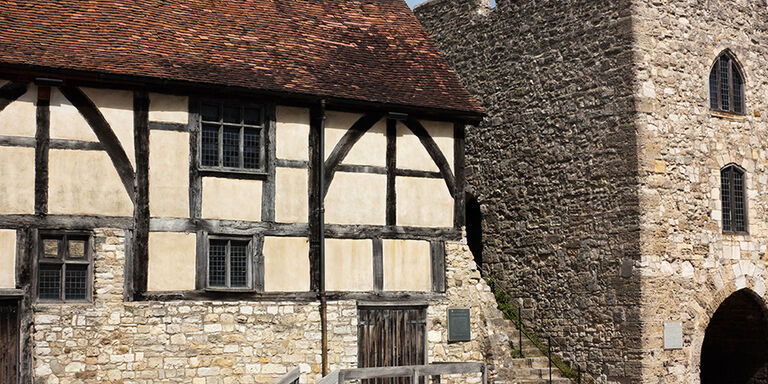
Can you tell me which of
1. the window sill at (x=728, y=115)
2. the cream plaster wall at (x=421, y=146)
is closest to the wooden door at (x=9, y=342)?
the cream plaster wall at (x=421, y=146)

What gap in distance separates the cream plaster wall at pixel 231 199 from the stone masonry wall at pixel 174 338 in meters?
1.24

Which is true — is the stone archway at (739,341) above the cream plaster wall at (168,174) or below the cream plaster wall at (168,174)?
below

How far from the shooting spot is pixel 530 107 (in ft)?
62.4

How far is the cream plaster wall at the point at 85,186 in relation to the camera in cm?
1336

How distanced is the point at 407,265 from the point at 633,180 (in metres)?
A: 4.14

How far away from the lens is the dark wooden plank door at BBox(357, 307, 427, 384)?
15305 mm

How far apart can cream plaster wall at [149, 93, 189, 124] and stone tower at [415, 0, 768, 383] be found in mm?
7219

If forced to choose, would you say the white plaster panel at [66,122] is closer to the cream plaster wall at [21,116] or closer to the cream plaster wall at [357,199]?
the cream plaster wall at [21,116]

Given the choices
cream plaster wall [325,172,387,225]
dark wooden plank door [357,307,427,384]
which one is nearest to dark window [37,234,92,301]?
cream plaster wall [325,172,387,225]

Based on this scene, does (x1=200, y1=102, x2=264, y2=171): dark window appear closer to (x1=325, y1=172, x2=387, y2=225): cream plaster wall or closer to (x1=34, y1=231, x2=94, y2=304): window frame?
(x1=325, y1=172, x2=387, y2=225): cream plaster wall

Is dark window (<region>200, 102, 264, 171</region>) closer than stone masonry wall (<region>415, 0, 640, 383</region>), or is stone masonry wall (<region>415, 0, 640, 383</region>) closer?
dark window (<region>200, 102, 264, 171</region>)

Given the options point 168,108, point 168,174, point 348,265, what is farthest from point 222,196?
point 348,265

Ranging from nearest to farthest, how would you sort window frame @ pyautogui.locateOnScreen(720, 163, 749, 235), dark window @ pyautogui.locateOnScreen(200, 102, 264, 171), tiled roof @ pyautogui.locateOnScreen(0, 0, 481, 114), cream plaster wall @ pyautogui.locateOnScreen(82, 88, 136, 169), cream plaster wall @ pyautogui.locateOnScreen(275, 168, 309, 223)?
cream plaster wall @ pyautogui.locateOnScreen(82, 88, 136, 169) → tiled roof @ pyautogui.locateOnScreen(0, 0, 481, 114) → dark window @ pyautogui.locateOnScreen(200, 102, 264, 171) → cream plaster wall @ pyautogui.locateOnScreen(275, 168, 309, 223) → window frame @ pyautogui.locateOnScreen(720, 163, 749, 235)

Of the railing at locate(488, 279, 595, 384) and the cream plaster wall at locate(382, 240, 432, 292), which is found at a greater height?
the cream plaster wall at locate(382, 240, 432, 292)
